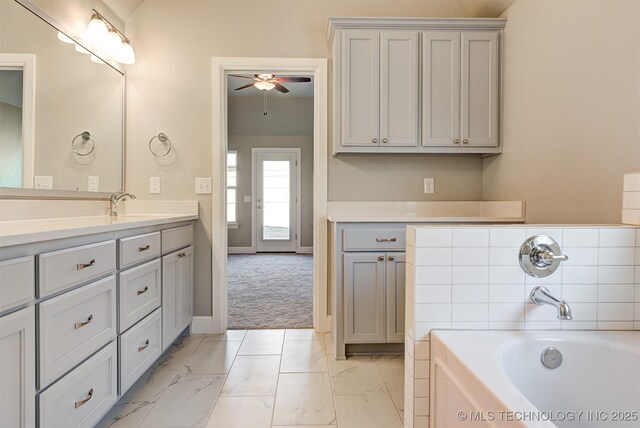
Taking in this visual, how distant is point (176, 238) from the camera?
2.34 metres

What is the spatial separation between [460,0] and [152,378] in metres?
3.32

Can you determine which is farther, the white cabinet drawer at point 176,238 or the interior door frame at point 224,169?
the interior door frame at point 224,169

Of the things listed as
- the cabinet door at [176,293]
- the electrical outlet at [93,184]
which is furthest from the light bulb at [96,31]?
the cabinet door at [176,293]

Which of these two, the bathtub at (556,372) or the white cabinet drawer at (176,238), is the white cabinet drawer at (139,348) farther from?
the bathtub at (556,372)

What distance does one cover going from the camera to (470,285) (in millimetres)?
1239

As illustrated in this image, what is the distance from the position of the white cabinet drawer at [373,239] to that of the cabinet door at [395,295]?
71 millimetres

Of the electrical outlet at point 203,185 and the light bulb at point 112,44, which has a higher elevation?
the light bulb at point 112,44

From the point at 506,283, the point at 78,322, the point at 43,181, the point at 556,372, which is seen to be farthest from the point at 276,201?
the point at 556,372

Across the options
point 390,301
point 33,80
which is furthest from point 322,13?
point 390,301

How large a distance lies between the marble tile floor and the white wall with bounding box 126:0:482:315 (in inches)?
22.4

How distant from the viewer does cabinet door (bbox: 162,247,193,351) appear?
2.17 metres

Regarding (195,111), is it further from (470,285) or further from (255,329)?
(470,285)

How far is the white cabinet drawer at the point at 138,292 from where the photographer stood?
166 cm

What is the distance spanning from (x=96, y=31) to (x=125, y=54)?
21 centimetres
